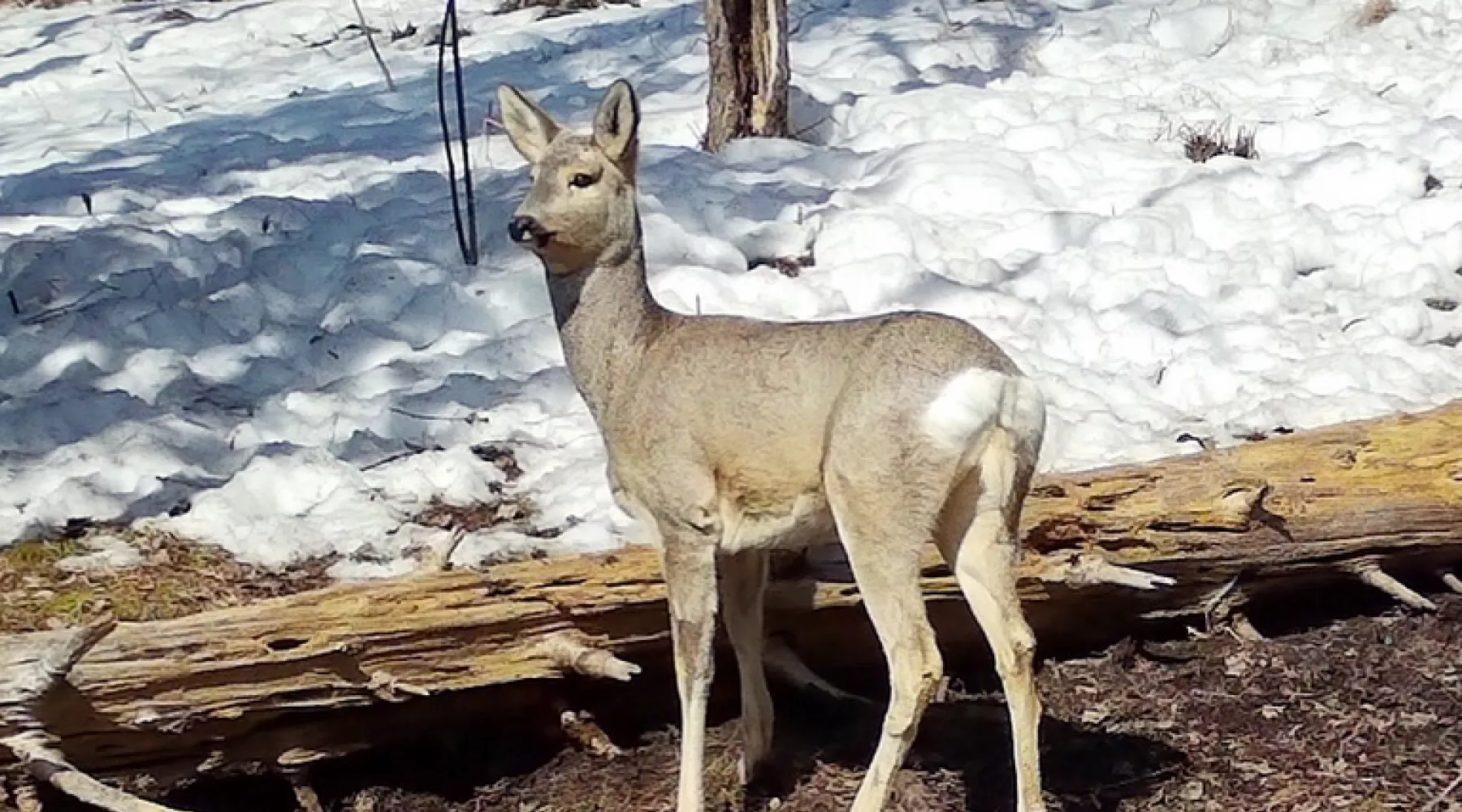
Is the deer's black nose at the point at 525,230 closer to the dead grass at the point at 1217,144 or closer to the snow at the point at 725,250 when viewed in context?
the snow at the point at 725,250

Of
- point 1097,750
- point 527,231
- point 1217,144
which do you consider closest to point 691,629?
point 527,231

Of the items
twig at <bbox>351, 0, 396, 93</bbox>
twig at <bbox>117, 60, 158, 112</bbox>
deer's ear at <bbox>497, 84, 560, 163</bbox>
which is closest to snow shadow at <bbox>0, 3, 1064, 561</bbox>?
twig at <bbox>351, 0, 396, 93</bbox>

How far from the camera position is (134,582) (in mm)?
5879

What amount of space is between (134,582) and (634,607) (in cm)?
177

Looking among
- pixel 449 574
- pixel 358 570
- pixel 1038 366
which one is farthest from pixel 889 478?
pixel 1038 366

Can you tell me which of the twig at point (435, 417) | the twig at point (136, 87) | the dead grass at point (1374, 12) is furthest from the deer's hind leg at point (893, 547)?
the twig at point (136, 87)

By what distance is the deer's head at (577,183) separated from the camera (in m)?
4.70

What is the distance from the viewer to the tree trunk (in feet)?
29.2

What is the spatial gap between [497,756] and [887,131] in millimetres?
5134

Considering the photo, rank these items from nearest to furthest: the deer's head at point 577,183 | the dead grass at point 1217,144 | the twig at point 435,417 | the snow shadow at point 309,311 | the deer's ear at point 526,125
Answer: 1. the deer's head at point 577,183
2. the deer's ear at point 526,125
3. the snow shadow at point 309,311
4. the twig at point 435,417
5. the dead grass at point 1217,144

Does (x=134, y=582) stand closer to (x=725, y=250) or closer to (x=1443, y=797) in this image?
(x=725, y=250)

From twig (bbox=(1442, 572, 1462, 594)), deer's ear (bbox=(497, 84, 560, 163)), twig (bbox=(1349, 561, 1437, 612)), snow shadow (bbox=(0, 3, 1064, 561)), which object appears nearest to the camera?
deer's ear (bbox=(497, 84, 560, 163))

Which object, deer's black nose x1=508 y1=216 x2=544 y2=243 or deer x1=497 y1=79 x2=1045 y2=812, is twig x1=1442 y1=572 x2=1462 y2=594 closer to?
deer x1=497 y1=79 x2=1045 y2=812

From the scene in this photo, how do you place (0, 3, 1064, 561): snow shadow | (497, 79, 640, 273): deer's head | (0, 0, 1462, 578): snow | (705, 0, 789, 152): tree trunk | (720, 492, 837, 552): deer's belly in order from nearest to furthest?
(720, 492, 837, 552): deer's belly
(497, 79, 640, 273): deer's head
(0, 3, 1064, 561): snow shadow
(0, 0, 1462, 578): snow
(705, 0, 789, 152): tree trunk
